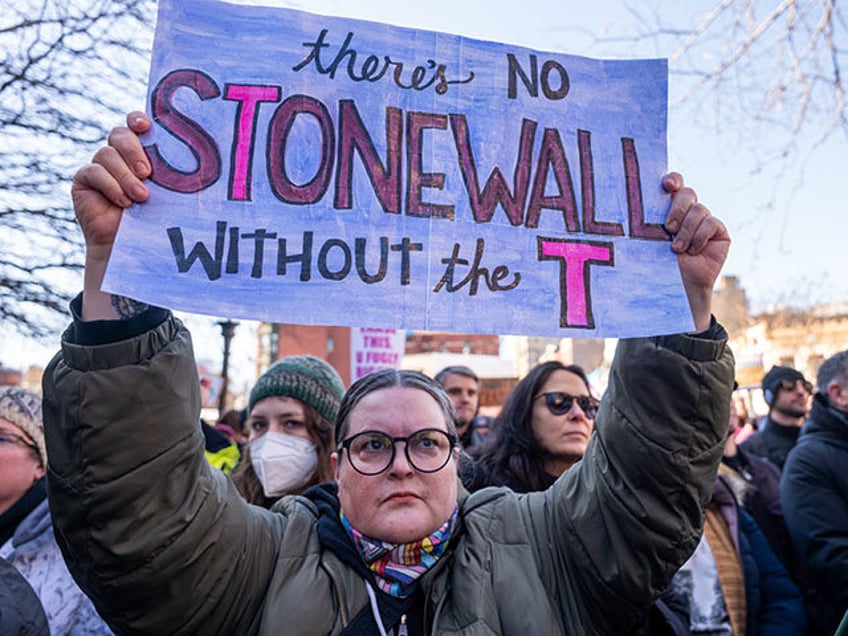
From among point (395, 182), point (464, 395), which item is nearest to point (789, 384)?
point (464, 395)

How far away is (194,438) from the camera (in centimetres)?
161

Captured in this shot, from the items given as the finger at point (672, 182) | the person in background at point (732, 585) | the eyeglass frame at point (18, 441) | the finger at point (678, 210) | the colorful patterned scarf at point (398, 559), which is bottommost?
the person in background at point (732, 585)

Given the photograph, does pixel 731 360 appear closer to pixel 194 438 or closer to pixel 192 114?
pixel 194 438

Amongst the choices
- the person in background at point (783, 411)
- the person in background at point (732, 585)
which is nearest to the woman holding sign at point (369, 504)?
the person in background at point (732, 585)

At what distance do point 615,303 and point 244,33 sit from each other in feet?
3.78

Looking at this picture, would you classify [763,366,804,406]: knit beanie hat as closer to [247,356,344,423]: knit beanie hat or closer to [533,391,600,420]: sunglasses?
[533,391,600,420]: sunglasses

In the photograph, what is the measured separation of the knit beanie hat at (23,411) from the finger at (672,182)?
239 centimetres

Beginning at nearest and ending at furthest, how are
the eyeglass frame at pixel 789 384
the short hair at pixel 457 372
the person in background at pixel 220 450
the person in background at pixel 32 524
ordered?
the person in background at pixel 32 524, the person in background at pixel 220 450, the short hair at pixel 457 372, the eyeglass frame at pixel 789 384

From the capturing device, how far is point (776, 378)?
5.29m

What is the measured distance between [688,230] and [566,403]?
1412 millimetres

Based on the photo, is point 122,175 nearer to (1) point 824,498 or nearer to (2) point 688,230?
(2) point 688,230

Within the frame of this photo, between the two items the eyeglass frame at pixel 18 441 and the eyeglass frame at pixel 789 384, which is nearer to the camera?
the eyeglass frame at pixel 18 441

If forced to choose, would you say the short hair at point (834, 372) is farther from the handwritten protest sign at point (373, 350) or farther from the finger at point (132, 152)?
the handwritten protest sign at point (373, 350)

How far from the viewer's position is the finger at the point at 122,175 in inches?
60.6
